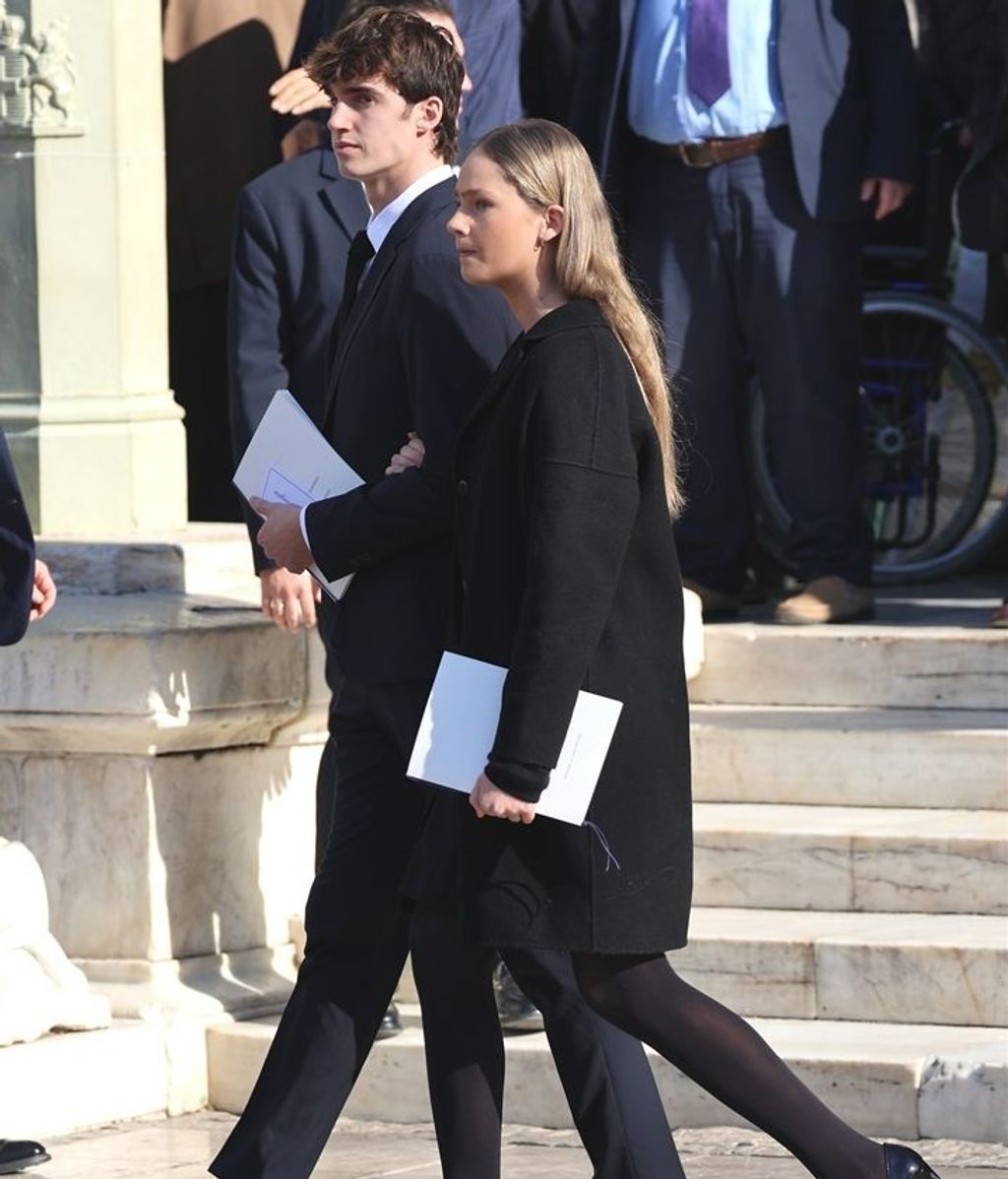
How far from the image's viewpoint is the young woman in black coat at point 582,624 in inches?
161

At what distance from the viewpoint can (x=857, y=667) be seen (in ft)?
21.0

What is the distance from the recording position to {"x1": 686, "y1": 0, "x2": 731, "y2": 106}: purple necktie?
21.7ft

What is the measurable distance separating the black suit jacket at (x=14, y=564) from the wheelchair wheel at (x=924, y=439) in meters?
3.22

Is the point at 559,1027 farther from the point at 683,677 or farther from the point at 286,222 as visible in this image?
the point at 286,222

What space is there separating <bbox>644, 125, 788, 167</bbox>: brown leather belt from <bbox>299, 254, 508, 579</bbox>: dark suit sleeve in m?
2.19

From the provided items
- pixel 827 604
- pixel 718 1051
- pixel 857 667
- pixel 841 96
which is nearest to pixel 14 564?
pixel 718 1051

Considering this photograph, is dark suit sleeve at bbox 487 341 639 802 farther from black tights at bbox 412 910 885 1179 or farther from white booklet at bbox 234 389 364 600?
white booklet at bbox 234 389 364 600

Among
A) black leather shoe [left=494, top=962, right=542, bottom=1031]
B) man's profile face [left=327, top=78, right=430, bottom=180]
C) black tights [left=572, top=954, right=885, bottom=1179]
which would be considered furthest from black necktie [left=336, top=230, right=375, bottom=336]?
black leather shoe [left=494, top=962, right=542, bottom=1031]

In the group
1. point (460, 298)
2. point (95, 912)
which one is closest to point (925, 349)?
point (95, 912)

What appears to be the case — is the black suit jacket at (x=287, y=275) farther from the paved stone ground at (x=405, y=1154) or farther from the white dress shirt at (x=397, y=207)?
the paved stone ground at (x=405, y=1154)

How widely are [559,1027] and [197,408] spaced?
3.73 metres

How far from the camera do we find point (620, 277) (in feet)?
14.1

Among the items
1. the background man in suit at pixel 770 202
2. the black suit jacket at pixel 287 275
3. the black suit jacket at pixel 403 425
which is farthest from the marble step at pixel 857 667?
the black suit jacket at pixel 403 425

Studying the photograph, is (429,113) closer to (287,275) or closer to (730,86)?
(287,275)
